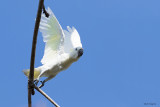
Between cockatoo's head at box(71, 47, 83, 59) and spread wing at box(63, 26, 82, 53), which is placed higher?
spread wing at box(63, 26, 82, 53)

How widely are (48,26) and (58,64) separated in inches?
16.4

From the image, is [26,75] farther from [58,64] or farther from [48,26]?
[48,26]

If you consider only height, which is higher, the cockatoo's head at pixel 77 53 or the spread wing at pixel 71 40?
the spread wing at pixel 71 40

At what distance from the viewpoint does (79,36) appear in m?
3.37

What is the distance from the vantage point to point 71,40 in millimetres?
3295

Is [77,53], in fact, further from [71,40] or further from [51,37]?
[51,37]

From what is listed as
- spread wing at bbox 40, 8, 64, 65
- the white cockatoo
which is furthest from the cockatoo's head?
spread wing at bbox 40, 8, 64, 65

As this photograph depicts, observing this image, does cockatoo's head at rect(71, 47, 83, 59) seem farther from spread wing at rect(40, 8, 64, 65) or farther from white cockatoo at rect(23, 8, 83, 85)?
spread wing at rect(40, 8, 64, 65)

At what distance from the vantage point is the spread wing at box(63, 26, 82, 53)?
3262 mm

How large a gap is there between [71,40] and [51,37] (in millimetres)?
225

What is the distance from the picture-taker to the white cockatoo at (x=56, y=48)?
3.14 meters

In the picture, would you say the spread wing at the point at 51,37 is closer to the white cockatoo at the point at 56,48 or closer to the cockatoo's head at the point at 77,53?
the white cockatoo at the point at 56,48

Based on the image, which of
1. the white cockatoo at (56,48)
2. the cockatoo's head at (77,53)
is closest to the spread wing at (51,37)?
the white cockatoo at (56,48)

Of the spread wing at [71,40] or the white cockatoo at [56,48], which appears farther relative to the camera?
the spread wing at [71,40]
